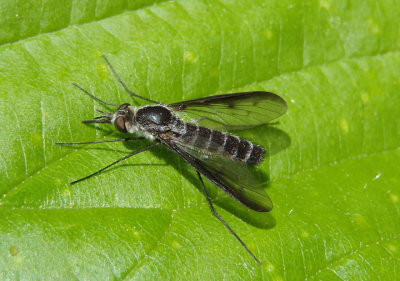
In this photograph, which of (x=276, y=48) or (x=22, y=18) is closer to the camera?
(x=22, y=18)

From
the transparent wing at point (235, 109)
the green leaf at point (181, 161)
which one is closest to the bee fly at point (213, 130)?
the transparent wing at point (235, 109)

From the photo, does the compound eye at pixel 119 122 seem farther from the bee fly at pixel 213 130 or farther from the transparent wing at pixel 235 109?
the transparent wing at pixel 235 109

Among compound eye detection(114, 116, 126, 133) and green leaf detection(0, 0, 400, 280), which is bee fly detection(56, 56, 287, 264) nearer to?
compound eye detection(114, 116, 126, 133)

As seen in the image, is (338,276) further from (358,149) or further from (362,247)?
(358,149)

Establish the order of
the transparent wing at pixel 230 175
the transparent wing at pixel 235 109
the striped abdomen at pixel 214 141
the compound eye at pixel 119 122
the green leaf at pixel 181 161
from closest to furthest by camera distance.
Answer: the green leaf at pixel 181 161 < the transparent wing at pixel 230 175 < the compound eye at pixel 119 122 < the transparent wing at pixel 235 109 < the striped abdomen at pixel 214 141

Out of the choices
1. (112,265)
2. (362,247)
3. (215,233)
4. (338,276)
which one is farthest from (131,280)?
(362,247)

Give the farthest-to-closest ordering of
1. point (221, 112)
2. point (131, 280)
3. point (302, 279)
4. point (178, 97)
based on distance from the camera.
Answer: point (221, 112) < point (178, 97) < point (302, 279) < point (131, 280)

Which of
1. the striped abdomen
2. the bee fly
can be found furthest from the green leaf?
the striped abdomen
